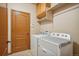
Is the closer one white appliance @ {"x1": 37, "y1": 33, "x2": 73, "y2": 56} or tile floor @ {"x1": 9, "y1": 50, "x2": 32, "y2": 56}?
white appliance @ {"x1": 37, "y1": 33, "x2": 73, "y2": 56}

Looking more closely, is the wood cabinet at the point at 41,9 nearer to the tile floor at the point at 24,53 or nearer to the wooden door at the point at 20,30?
the wooden door at the point at 20,30

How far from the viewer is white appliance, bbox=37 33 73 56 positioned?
4.30 feet

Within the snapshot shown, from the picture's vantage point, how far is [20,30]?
1.47m

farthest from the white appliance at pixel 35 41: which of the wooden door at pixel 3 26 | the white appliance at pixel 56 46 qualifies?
the wooden door at pixel 3 26

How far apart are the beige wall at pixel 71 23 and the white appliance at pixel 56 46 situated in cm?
7

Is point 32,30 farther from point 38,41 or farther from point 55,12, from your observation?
point 55,12

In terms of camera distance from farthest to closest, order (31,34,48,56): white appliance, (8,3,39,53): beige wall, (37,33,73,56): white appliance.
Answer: (31,34,48,56): white appliance → (8,3,39,53): beige wall → (37,33,73,56): white appliance

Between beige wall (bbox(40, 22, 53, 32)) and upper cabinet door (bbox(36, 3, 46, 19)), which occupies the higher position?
upper cabinet door (bbox(36, 3, 46, 19))

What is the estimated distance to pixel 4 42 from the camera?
1490mm

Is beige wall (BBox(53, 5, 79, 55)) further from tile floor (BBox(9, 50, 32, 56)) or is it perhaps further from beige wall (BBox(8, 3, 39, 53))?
tile floor (BBox(9, 50, 32, 56))

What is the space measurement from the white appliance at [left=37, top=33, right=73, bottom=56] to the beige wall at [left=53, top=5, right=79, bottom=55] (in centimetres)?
7

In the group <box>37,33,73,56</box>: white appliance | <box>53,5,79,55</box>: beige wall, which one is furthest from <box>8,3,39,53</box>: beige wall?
<box>53,5,79,55</box>: beige wall

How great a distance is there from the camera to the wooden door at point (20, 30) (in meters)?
1.46

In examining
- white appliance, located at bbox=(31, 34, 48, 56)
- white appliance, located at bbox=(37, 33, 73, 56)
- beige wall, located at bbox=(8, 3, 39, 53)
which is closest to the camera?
white appliance, located at bbox=(37, 33, 73, 56)
